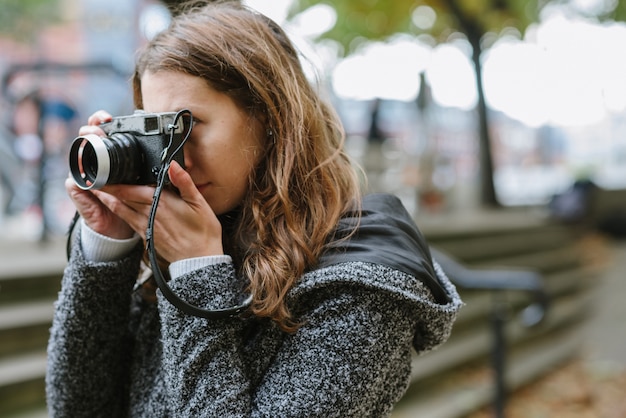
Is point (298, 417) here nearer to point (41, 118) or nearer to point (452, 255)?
point (41, 118)

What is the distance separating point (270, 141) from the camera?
41.6 inches

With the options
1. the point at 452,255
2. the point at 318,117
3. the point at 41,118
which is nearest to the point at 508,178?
the point at 452,255

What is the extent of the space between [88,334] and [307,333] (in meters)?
0.41

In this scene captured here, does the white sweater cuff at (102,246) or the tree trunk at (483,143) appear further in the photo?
the tree trunk at (483,143)

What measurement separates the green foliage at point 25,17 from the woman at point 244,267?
740 centimetres

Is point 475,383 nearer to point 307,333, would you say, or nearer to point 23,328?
point 23,328

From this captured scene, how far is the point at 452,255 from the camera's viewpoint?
16.3 ft

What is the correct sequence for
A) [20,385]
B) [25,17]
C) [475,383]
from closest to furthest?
[20,385] < [475,383] < [25,17]

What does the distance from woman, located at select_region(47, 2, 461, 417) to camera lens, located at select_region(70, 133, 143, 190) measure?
3 cm

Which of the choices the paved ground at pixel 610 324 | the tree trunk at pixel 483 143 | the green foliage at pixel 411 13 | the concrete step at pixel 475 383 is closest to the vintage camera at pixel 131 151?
the concrete step at pixel 475 383

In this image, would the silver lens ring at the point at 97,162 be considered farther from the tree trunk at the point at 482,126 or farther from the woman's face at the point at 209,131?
the tree trunk at the point at 482,126

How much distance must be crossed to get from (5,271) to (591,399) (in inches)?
148

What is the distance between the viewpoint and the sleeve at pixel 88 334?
1070mm

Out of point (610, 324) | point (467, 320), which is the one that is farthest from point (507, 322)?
point (610, 324)
